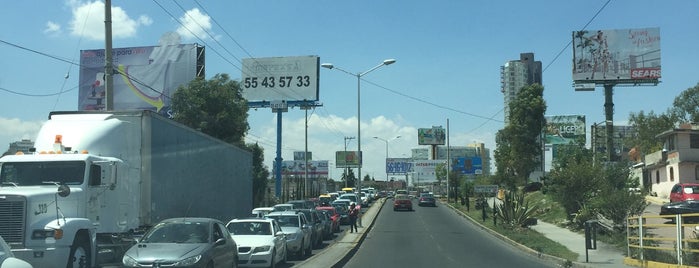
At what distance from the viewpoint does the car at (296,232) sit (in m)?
19.8

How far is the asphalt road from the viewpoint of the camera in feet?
62.5

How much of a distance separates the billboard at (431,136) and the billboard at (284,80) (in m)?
73.5

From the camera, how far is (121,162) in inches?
572

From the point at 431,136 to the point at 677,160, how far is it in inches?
2981

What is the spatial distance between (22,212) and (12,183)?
1.42 meters

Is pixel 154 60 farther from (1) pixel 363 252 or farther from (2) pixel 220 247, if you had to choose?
(2) pixel 220 247

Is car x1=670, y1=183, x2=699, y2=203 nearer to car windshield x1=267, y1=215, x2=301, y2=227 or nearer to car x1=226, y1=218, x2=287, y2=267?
car windshield x1=267, y1=215, x2=301, y2=227

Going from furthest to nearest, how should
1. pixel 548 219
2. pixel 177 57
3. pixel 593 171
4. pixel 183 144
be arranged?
pixel 177 57 → pixel 548 219 → pixel 593 171 → pixel 183 144

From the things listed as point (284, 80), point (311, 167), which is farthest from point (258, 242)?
point (311, 167)

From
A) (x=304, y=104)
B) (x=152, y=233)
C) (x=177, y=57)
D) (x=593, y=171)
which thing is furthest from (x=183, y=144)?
(x=304, y=104)

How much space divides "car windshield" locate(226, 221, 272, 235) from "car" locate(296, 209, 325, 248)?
583 centimetres

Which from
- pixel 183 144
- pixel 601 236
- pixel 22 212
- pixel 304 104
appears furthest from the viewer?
pixel 304 104

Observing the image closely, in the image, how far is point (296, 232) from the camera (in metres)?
20.2

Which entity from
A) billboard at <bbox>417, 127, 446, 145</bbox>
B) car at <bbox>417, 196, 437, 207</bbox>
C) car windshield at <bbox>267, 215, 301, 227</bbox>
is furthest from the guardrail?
billboard at <bbox>417, 127, 446, 145</bbox>
